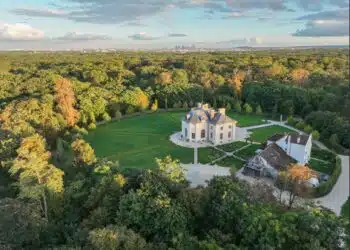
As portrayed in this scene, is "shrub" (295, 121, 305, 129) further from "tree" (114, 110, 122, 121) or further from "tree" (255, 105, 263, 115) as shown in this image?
"tree" (114, 110, 122, 121)

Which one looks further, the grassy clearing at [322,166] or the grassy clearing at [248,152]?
the grassy clearing at [248,152]

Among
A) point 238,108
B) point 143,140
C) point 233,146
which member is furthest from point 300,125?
point 143,140

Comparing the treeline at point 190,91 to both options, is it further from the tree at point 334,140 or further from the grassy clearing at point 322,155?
the grassy clearing at point 322,155

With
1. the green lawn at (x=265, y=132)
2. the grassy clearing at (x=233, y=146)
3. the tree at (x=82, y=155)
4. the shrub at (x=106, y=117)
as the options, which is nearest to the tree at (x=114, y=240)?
the tree at (x=82, y=155)

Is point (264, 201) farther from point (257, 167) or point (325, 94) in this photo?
point (325, 94)

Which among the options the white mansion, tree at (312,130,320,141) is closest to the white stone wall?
the white mansion

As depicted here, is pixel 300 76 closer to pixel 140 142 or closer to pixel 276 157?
pixel 276 157
